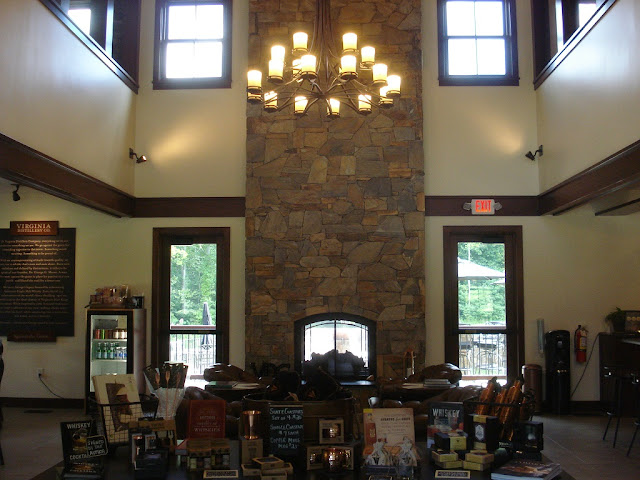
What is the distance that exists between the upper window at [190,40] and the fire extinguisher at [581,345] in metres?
5.86

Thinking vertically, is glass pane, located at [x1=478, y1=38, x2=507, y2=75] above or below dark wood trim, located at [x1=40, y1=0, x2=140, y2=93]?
above

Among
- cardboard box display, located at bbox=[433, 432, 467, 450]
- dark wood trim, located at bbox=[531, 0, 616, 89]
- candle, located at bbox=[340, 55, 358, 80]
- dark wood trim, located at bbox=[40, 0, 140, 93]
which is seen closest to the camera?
cardboard box display, located at bbox=[433, 432, 467, 450]

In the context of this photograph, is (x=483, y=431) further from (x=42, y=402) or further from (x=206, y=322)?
(x=42, y=402)

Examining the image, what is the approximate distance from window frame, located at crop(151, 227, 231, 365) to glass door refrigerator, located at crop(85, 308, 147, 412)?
0.40m

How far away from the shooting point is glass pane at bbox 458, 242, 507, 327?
9258 millimetres

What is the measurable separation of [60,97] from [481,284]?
573cm

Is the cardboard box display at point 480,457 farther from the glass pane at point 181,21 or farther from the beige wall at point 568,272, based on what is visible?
the glass pane at point 181,21

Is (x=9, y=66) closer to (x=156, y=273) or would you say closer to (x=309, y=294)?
(x=156, y=273)

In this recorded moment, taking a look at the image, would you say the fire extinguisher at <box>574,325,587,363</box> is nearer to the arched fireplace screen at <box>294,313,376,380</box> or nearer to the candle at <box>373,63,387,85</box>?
the arched fireplace screen at <box>294,313,376,380</box>

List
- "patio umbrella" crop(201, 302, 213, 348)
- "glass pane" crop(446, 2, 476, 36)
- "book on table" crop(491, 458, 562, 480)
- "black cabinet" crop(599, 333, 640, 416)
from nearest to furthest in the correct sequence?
"book on table" crop(491, 458, 562, 480) → "black cabinet" crop(599, 333, 640, 416) → "patio umbrella" crop(201, 302, 213, 348) → "glass pane" crop(446, 2, 476, 36)

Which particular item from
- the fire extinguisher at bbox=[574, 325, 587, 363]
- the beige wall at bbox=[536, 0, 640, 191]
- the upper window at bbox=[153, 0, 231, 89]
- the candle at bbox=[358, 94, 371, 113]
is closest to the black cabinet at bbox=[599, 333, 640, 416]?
the fire extinguisher at bbox=[574, 325, 587, 363]

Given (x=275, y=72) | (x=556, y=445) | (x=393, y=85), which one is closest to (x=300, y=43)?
(x=275, y=72)

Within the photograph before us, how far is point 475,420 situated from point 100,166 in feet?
21.0

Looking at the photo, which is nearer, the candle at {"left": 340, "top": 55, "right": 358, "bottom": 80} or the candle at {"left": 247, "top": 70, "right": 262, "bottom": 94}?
the candle at {"left": 340, "top": 55, "right": 358, "bottom": 80}
